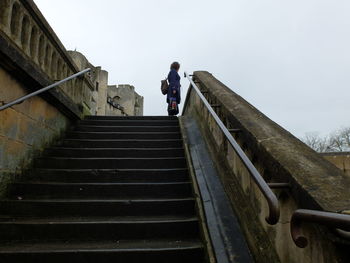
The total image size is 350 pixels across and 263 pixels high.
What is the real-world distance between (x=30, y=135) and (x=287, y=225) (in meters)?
3.18

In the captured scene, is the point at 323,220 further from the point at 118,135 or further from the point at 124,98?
the point at 124,98

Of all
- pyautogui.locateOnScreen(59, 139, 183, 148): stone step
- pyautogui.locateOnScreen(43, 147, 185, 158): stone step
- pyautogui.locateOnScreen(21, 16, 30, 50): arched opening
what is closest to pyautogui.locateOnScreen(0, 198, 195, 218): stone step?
pyautogui.locateOnScreen(43, 147, 185, 158): stone step

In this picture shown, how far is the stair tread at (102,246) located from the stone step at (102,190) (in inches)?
28.0

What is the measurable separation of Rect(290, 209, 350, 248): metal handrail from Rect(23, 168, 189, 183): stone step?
226cm

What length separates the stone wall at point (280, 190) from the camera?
4.31 feet

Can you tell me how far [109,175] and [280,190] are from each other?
2298 mm

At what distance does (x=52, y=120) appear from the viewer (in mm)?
4160

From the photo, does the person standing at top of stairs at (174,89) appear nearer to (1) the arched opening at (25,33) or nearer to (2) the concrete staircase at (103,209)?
(2) the concrete staircase at (103,209)

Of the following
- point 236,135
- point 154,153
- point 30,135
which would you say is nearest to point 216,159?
point 236,135

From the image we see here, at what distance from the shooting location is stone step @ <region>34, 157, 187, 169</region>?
12.1 feet

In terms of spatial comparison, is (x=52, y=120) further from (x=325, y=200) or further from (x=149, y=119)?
(x=325, y=200)

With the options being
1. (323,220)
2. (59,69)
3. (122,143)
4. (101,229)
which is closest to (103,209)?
(101,229)

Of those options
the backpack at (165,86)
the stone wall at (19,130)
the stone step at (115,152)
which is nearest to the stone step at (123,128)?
the stone wall at (19,130)

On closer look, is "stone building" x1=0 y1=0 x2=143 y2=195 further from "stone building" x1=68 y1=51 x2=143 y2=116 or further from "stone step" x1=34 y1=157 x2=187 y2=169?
"stone building" x1=68 y1=51 x2=143 y2=116
